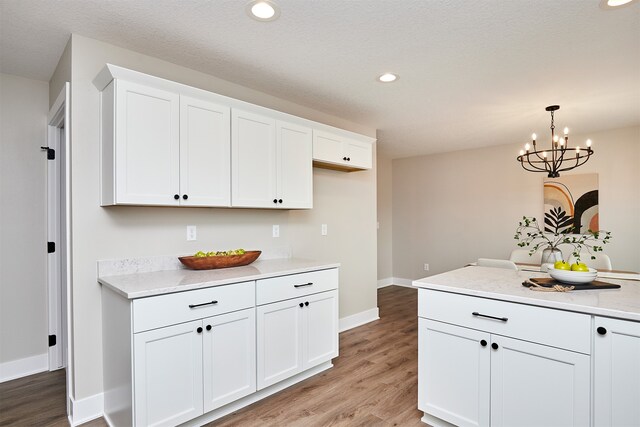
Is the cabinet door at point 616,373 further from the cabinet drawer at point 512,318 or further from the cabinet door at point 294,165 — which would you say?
the cabinet door at point 294,165

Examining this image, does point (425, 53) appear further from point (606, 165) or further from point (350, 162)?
point (606, 165)

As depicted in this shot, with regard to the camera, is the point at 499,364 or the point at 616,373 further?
the point at 499,364

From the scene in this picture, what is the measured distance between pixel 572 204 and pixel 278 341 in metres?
4.40

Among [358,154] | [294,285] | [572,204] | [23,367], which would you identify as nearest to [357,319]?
[294,285]

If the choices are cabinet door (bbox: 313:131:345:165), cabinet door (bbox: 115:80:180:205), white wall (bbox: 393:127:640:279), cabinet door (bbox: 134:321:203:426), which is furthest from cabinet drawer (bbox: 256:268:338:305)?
white wall (bbox: 393:127:640:279)

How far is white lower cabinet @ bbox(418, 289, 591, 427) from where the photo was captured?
1.60 metres

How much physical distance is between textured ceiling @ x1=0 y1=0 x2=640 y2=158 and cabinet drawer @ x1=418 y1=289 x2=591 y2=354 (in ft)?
5.30

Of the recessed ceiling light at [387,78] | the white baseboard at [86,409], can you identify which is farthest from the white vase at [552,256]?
the white baseboard at [86,409]

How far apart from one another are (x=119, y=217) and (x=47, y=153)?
122cm

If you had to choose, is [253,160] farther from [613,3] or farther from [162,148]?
[613,3]

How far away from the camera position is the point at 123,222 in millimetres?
2377

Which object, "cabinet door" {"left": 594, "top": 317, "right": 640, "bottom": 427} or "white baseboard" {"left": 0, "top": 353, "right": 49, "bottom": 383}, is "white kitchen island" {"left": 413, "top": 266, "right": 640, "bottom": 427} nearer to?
"cabinet door" {"left": 594, "top": 317, "right": 640, "bottom": 427}

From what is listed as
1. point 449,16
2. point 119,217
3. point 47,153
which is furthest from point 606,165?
point 47,153

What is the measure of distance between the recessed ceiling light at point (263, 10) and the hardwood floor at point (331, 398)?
96.8 inches
